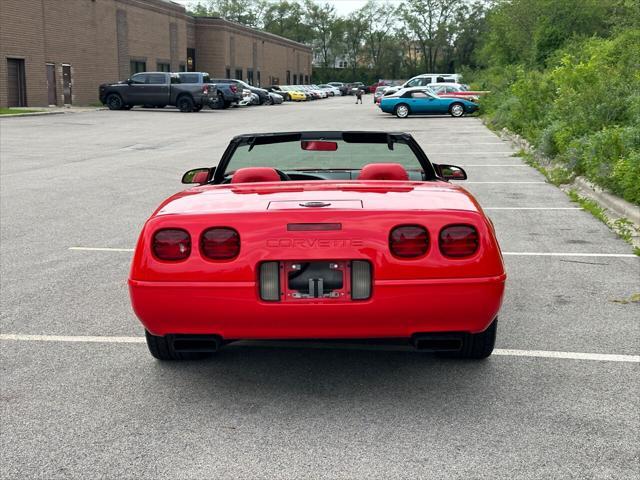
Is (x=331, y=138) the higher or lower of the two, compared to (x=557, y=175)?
higher

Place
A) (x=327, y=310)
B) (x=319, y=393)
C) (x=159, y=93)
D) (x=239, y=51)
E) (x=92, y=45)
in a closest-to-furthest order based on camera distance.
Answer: (x=327, y=310)
(x=319, y=393)
(x=159, y=93)
(x=92, y=45)
(x=239, y=51)

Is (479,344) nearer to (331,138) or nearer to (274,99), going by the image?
(331,138)

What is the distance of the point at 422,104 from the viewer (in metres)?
40.3

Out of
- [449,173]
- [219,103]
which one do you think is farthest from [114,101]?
[449,173]

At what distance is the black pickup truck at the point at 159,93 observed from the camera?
44.1m

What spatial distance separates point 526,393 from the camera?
14.6ft

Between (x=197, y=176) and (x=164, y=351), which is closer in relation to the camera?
(x=164, y=351)

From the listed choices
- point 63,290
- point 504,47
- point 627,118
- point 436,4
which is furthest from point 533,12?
point 436,4

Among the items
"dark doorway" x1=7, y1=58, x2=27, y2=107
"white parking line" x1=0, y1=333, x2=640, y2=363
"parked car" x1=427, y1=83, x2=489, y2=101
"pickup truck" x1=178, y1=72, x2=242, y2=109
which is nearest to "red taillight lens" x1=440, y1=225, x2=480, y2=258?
"white parking line" x1=0, y1=333, x2=640, y2=363

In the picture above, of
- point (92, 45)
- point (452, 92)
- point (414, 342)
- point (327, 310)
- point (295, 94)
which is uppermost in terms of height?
point (92, 45)

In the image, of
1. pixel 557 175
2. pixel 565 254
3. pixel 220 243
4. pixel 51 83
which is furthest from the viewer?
pixel 51 83

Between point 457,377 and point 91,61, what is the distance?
4964cm

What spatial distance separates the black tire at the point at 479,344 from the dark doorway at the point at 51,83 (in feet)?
148

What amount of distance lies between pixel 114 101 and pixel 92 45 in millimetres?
7296
